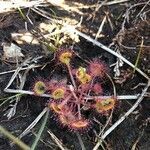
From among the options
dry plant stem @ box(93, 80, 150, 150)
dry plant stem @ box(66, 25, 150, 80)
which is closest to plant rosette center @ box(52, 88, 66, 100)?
dry plant stem @ box(93, 80, 150, 150)

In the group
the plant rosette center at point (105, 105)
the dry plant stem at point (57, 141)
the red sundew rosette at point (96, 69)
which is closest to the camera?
the dry plant stem at point (57, 141)

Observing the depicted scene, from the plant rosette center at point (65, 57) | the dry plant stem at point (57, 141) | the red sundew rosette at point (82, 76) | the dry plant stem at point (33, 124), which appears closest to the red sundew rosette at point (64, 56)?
the plant rosette center at point (65, 57)

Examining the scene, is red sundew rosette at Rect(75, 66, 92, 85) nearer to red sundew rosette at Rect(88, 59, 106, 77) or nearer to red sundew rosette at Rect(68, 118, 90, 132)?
red sundew rosette at Rect(88, 59, 106, 77)

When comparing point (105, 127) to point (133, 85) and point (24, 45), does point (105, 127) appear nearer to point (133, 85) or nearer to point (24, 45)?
point (133, 85)

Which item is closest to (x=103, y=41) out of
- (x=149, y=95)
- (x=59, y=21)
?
(x=59, y=21)

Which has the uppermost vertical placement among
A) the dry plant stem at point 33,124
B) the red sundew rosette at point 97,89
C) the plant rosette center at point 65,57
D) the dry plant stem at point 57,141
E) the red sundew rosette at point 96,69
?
the plant rosette center at point 65,57

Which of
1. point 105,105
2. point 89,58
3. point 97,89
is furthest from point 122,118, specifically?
point 89,58

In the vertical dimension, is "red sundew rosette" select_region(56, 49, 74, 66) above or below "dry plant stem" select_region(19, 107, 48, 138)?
above

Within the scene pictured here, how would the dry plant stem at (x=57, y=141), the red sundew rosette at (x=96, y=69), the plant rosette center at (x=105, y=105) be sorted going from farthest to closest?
the red sundew rosette at (x=96, y=69) → the plant rosette center at (x=105, y=105) → the dry plant stem at (x=57, y=141)

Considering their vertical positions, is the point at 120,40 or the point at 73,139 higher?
the point at 120,40

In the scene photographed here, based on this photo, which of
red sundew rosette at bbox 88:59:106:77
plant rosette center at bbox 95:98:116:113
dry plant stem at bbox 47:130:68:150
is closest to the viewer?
dry plant stem at bbox 47:130:68:150

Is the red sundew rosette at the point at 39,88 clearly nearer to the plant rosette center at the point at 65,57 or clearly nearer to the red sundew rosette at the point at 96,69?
the plant rosette center at the point at 65,57
